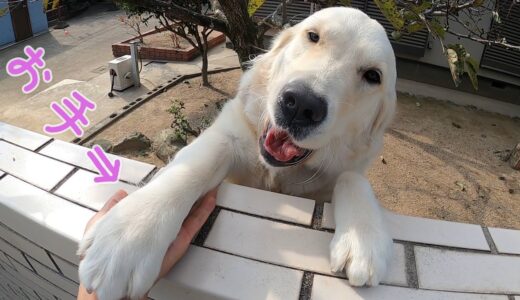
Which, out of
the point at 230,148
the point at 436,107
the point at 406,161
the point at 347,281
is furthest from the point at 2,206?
the point at 436,107

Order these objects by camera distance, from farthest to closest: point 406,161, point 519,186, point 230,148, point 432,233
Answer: point 406,161 → point 519,186 → point 230,148 → point 432,233

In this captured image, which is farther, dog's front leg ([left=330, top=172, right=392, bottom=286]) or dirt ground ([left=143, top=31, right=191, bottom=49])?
dirt ground ([left=143, top=31, right=191, bottom=49])

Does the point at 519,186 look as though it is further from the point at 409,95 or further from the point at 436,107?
the point at 409,95

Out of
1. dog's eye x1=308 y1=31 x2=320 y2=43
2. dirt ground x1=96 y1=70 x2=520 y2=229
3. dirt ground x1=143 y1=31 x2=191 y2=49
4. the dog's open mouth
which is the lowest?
dirt ground x1=143 y1=31 x2=191 y2=49

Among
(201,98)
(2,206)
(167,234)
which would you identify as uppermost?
(167,234)

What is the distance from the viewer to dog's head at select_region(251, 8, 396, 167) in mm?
1746

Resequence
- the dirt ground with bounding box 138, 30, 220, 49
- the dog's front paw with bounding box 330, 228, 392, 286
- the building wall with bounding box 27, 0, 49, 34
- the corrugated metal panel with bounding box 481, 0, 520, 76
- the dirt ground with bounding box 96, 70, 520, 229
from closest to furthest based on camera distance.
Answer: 1. the dog's front paw with bounding box 330, 228, 392, 286
2. the dirt ground with bounding box 96, 70, 520, 229
3. the corrugated metal panel with bounding box 481, 0, 520, 76
4. the dirt ground with bounding box 138, 30, 220, 49
5. the building wall with bounding box 27, 0, 49, 34

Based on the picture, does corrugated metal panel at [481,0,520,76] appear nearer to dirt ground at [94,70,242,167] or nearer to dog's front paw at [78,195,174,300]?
dirt ground at [94,70,242,167]

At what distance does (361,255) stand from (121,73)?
6938mm

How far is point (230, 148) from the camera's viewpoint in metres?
2.26

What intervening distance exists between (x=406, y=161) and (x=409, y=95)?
260cm

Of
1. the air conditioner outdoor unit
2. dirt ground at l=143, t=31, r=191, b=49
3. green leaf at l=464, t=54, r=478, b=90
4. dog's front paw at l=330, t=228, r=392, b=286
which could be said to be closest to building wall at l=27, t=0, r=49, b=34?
dirt ground at l=143, t=31, r=191, b=49

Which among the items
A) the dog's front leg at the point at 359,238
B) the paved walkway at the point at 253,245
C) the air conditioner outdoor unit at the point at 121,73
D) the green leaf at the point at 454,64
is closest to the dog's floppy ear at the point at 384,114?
the green leaf at the point at 454,64

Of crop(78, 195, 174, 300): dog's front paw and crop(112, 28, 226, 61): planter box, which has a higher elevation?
crop(78, 195, 174, 300): dog's front paw
